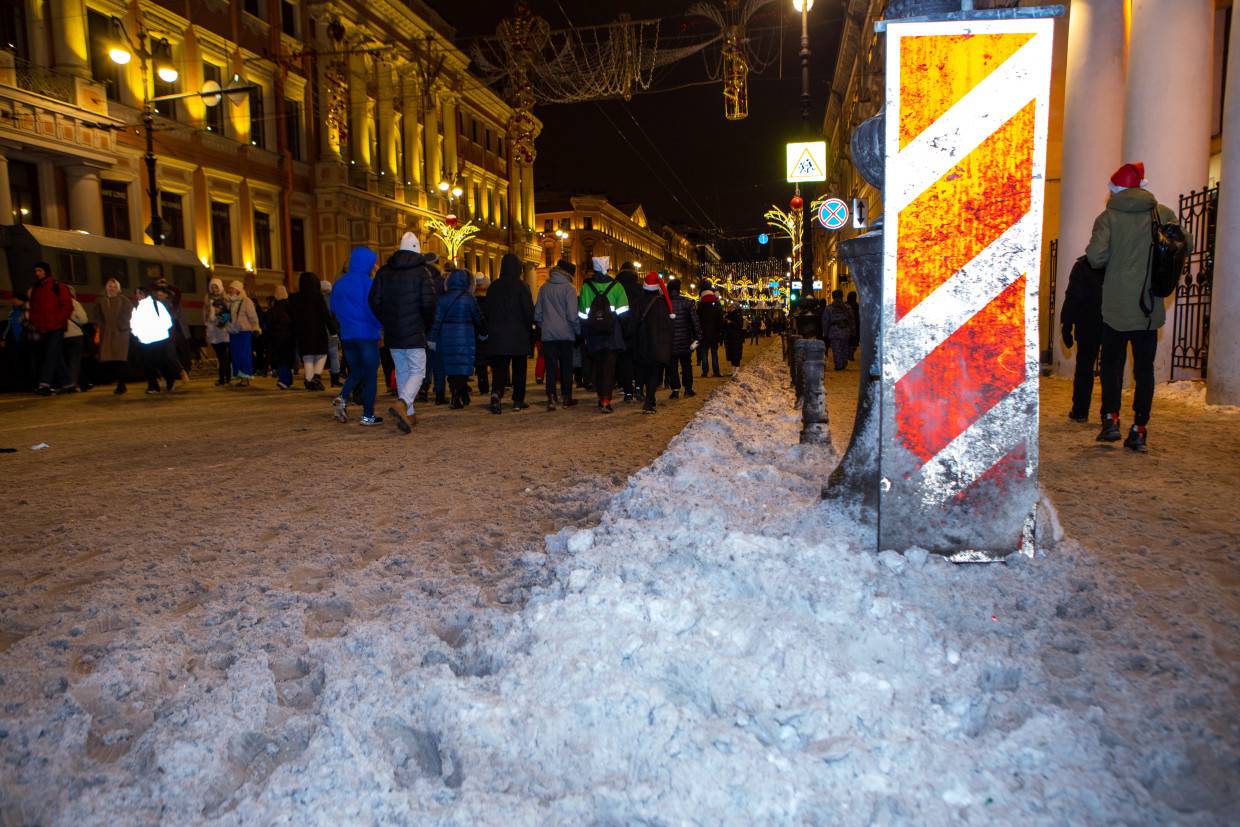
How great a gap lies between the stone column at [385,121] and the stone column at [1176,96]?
1381 inches

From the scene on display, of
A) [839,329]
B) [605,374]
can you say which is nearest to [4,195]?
[605,374]

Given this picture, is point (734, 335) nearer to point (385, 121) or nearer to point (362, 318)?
point (362, 318)

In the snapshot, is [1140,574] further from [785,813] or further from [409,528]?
[409,528]

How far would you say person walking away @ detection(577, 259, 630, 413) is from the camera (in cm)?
987

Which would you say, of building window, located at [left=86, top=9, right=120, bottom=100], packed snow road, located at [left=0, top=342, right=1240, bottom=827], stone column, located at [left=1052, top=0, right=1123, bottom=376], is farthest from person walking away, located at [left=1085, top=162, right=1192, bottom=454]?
building window, located at [left=86, top=9, right=120, bottom=100]

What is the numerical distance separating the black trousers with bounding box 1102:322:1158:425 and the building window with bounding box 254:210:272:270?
30974 millimetres

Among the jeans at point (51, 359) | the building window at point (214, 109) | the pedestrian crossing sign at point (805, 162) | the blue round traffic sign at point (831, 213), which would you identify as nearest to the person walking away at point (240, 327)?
the jeans at point (51, 359)

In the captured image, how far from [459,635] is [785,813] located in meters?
1.39

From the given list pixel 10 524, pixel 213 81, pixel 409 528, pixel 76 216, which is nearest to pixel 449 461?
pixel 409 528

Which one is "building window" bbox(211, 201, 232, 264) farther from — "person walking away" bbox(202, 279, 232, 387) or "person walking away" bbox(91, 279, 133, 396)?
"person walking away" bbox(91, 279, 133, 396)

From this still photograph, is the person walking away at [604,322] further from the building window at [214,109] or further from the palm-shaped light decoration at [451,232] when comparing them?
the palm-shaped light decoration at [451,232]

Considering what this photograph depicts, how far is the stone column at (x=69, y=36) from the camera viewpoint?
72.8 ft

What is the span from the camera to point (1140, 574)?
3172 mm

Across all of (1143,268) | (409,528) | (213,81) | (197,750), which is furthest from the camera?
(213,81)
